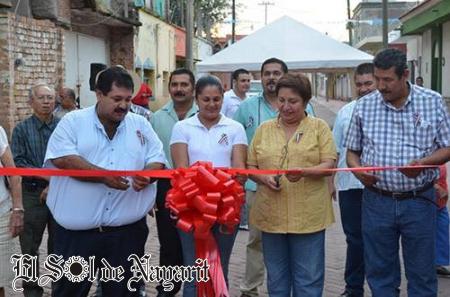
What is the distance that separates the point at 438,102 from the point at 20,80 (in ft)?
32.5

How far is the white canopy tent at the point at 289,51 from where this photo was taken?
13.8m

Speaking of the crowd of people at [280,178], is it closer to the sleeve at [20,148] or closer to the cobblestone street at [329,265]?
the sleeve at [20,148]

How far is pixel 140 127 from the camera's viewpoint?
440 cm

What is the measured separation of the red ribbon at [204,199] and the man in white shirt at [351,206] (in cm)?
157

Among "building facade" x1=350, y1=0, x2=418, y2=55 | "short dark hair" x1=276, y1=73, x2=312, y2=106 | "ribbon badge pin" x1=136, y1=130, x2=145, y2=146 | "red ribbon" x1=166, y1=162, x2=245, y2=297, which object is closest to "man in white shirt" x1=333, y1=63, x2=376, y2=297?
"short dark hair" x1=276, y1=73, x2=312, y2=106

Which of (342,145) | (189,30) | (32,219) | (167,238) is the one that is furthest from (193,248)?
(189,30)

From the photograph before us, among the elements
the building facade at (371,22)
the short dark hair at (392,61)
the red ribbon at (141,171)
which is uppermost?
the building facade at (371,22)

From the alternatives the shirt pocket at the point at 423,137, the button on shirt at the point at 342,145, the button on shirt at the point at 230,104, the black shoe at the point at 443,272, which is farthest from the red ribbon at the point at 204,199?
the button on shirt at the point at 230,104

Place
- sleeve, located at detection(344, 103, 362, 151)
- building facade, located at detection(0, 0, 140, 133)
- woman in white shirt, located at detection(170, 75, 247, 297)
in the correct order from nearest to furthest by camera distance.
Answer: sleeve, located at detection(344, 103, 362, 151) < woman in white shirt, located at detection(170, 75, 247, 297) < building facade, located at detection(0, 0, 140, 133)

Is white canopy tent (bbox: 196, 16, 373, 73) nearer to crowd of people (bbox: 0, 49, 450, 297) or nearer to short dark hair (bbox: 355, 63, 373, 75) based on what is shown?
short dark hair (bbox: 355, 63, 373, 75)

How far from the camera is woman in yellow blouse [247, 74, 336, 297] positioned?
4.33 meters

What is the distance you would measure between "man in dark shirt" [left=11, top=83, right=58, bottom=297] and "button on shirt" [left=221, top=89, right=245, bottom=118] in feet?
12.6

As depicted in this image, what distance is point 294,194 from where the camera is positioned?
435 cm

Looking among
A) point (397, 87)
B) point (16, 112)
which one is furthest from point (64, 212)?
point (16, 112)
